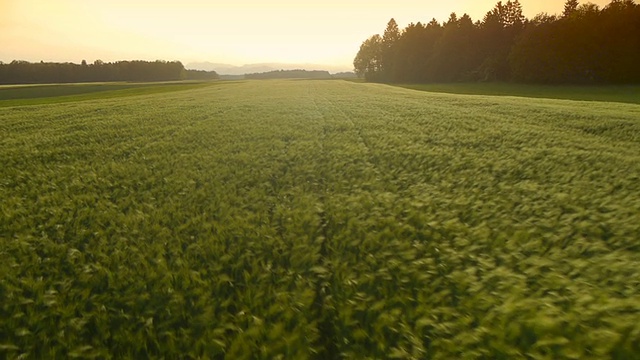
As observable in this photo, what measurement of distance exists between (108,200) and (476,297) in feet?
28.7

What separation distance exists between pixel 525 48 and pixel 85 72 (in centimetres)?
17553

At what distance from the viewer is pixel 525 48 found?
6888cm

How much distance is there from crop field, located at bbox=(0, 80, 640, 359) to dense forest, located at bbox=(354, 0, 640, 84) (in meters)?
65.8

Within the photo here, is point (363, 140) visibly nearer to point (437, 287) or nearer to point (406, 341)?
point (437, 287)

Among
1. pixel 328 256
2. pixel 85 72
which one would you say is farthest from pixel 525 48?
pixel 85 72

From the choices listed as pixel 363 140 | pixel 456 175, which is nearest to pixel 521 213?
pixel 456 175

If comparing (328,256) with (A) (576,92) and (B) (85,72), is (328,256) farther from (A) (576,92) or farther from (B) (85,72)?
(B) (85,72)

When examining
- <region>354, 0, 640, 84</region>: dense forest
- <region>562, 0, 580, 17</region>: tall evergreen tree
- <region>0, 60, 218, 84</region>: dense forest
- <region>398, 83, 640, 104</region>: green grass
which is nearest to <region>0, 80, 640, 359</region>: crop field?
<region>398, 83, 640, 104</region>: green grass

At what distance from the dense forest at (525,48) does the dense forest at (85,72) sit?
125741mm

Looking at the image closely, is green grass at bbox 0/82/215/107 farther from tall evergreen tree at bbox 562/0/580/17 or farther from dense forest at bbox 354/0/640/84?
tall evergreen tree at bbox 562/0/580/17

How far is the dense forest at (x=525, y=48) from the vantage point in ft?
201

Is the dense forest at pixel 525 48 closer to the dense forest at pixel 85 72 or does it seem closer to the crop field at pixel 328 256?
the crop field at pixel 328 256

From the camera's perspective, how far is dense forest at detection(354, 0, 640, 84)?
201 ft

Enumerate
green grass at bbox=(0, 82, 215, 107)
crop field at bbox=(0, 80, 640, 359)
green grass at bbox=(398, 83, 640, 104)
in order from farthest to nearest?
green grass at bbox=(0, 82, 215, 107), green grass at bbox=(398, 83, 640, 104), crop field at bbox=(0, 80, 640, 359)
